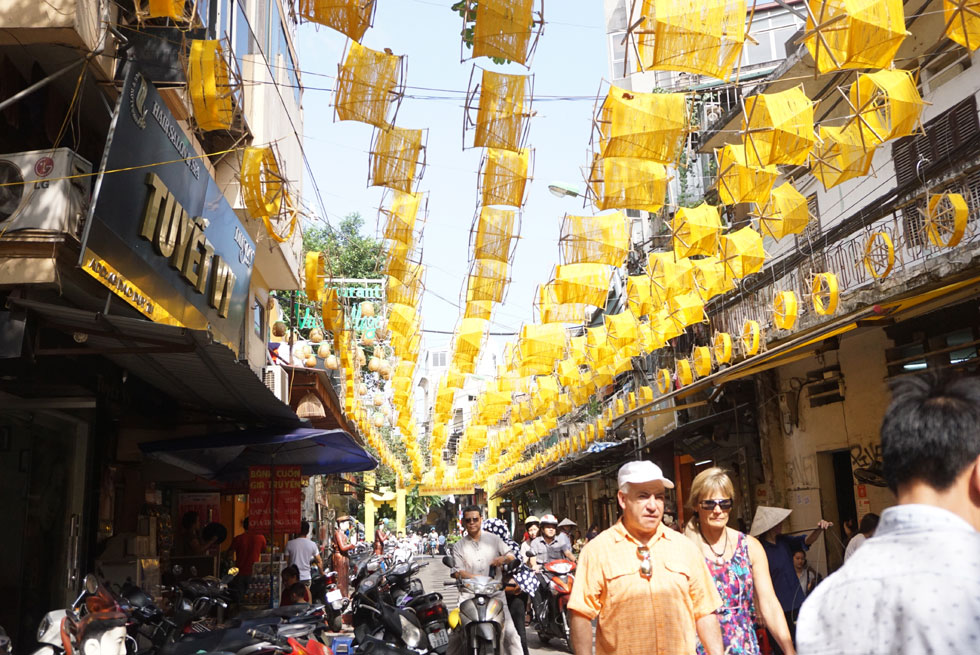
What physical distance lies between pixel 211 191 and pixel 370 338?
7862 millimetres

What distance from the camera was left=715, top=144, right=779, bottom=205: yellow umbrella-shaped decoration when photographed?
9.13 meters

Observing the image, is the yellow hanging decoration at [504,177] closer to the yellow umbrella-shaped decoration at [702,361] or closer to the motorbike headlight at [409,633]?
the motorbike headlight at [409,633]

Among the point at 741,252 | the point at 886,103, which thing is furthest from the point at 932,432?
the point at 741,252

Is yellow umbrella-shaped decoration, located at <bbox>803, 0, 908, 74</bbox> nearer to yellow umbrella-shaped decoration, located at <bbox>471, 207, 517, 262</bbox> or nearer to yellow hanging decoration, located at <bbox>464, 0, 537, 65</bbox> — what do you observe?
yellow hanging decoration, located at <bbox>464, 0, 537, 65</bbox>

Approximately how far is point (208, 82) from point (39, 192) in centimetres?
169

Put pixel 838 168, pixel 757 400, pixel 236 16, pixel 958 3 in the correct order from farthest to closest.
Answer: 1. pixel 757 400
2. pixel 236 16
3. pixel 838 168
4. pixel 958 3

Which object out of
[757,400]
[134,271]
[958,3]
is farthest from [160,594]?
[757,400]

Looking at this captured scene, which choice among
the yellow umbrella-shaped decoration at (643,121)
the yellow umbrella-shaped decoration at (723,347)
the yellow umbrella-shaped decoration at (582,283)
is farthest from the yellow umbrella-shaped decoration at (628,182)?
the yellow umbrella-shaped decoration at (723,347)

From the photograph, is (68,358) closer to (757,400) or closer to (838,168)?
(838,168)

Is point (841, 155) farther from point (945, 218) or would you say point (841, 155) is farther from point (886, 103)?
point (945, 218)

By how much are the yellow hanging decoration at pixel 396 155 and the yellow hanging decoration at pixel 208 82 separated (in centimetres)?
177

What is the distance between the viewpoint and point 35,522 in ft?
30.8

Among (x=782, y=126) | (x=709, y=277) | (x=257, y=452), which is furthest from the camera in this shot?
(x=709, y=277)

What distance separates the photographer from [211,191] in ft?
35.9
